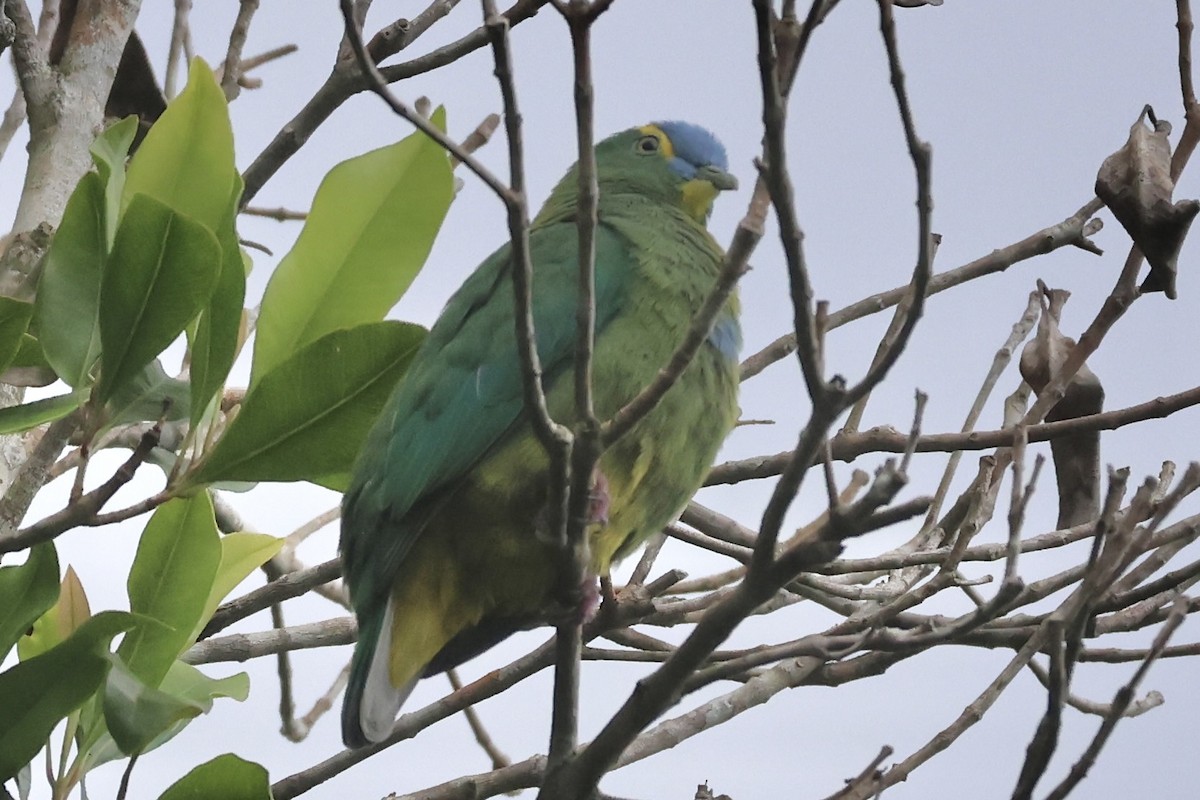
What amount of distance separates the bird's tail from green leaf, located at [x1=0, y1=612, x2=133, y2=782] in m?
0.40

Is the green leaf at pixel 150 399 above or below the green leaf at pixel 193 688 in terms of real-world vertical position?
above

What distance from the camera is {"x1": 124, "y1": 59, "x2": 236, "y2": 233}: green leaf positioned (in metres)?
2.04

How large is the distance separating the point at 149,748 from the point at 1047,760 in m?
1.38

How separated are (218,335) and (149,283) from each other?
14 centimetres

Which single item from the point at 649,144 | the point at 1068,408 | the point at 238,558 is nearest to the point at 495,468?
the point at 238,558

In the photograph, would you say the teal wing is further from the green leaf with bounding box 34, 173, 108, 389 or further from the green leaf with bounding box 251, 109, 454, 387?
the green leaf with bounding box 34, 173, 108, 389

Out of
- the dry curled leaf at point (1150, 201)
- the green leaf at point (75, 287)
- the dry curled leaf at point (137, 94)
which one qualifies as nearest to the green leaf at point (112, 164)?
the green leaf at point (75, 287)

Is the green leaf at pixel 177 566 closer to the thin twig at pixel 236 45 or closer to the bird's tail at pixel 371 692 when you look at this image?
the bird's tail at pixel 371 692

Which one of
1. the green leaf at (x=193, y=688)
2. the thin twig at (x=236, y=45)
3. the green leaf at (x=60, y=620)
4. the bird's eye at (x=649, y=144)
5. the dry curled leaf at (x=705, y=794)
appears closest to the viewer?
the dry curled leaf at (x=705, y=794)

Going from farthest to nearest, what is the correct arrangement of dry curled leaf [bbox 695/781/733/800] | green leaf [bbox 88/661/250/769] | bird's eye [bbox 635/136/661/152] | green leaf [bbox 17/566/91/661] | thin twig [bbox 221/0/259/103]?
bird's eye [bbox 635/136/661/152], thin twig [bbox 221/0/259/103], green leaf [bbox 17/566/91/661], green leaf [bbox 88/661/250/769], dry curled leaf [bbox 695/781/733/800]

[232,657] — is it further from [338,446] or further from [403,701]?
[338,446]

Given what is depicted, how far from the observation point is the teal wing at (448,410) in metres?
2.16

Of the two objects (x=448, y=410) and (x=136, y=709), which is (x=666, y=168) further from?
(x=136, y=709)

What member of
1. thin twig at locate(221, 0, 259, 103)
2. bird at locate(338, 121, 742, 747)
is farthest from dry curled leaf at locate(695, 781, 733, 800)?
thin twig at locate(221, 0, 259, 103)
